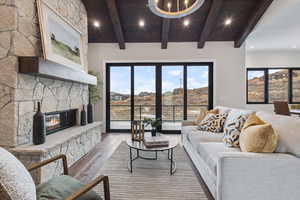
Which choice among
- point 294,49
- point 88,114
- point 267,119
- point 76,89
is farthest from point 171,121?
point 294,49

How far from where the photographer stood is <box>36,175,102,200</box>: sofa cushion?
1.19 m

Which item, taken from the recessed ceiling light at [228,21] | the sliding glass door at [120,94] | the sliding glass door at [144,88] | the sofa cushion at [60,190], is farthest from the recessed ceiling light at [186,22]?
the sofa cushion at [60,190]

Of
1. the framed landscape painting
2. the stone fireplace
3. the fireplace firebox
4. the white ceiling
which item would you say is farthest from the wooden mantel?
the white ceiling

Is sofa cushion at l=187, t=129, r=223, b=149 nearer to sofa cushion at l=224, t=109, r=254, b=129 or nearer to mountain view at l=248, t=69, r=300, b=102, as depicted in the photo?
sofa cushion at l=224, t=109, r=254, b=129

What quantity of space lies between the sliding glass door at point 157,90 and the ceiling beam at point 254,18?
3.54 ft

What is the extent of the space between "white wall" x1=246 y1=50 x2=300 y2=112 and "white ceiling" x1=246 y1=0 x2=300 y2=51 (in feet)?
0.85

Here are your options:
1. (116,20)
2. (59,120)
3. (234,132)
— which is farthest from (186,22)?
(59,120)

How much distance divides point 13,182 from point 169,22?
14.2ft

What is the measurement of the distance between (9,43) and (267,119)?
132 inches

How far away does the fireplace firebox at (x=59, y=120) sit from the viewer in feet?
9.06

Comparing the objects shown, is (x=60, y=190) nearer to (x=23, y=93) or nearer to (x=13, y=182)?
(x=13, y=182)

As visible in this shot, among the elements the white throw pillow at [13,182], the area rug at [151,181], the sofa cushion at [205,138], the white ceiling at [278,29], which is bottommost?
the area rug at [151,181]

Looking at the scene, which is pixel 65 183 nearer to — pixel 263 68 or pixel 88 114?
pixel 88 114

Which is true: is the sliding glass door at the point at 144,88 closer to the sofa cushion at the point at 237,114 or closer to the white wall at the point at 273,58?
the sofa cushion at the point at 237,114
